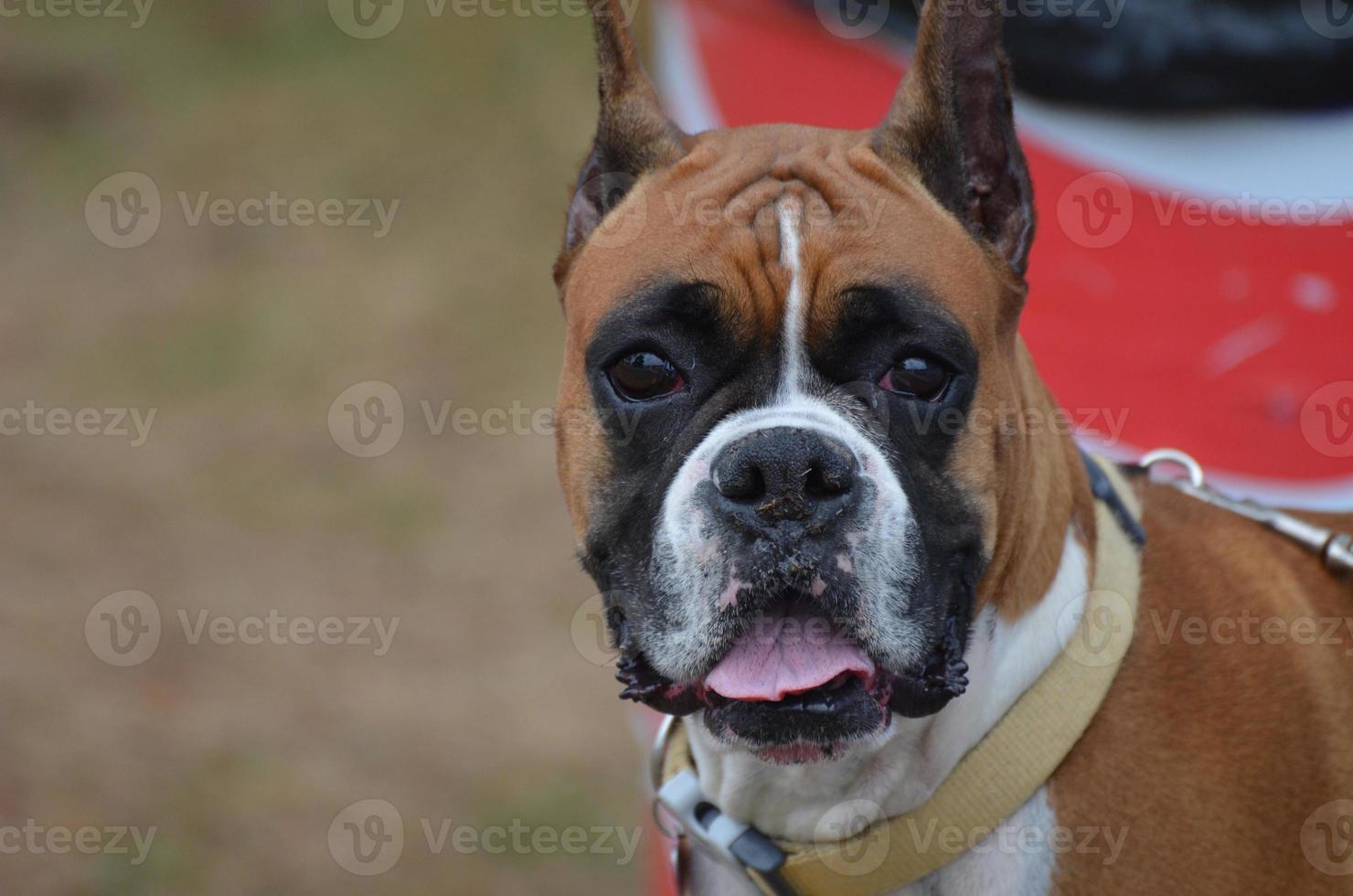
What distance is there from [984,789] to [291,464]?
20.8 feet

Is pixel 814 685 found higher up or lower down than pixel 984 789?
higher up

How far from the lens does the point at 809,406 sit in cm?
275

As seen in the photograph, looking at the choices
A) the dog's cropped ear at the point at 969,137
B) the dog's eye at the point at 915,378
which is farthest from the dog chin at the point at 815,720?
the dog's cropped ear at the point at 969,137

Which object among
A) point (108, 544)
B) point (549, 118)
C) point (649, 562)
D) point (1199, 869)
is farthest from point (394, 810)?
point (549, 118)

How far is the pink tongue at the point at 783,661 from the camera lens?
106 inches

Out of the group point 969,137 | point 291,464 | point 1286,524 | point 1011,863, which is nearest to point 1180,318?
point 1286,524

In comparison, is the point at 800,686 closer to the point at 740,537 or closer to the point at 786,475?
the point at 740,537

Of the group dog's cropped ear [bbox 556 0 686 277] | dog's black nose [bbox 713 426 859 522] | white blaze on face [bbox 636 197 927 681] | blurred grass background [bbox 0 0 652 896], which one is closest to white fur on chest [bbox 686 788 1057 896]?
white blaze on face [bbox 636 197 927 681]

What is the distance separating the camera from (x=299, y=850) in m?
5.40

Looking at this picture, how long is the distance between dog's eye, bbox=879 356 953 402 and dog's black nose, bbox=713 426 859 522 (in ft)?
0.83

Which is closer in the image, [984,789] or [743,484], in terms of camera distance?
[743,484]

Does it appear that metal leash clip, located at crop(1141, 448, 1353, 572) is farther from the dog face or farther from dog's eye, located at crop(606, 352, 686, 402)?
dog's eye, located at crop(606, 352, 686, 402)

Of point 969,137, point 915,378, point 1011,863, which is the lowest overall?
point 1011,863

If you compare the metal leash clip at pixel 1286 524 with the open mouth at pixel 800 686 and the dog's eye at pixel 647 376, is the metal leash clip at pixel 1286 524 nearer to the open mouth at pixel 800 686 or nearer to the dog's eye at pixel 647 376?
the open mouth at pixel 800 686
